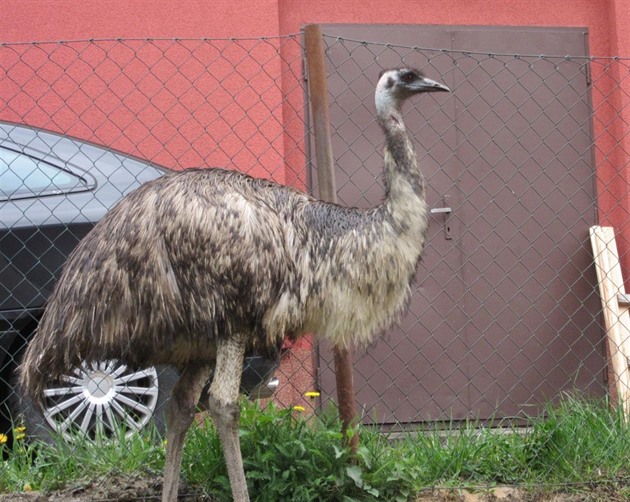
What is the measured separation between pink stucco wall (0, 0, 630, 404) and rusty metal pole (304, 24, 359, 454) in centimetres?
168

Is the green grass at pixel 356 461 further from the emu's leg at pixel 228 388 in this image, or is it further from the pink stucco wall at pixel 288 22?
the pink stucco wall at pixel 288 22

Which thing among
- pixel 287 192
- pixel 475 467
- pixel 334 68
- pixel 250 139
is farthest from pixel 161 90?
pixel 475 467

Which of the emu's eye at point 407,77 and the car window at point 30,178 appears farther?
the car window at point 30,178

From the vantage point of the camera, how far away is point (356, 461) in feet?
17.1

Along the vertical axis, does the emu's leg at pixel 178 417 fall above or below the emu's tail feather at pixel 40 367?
below

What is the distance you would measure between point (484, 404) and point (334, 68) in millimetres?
2396

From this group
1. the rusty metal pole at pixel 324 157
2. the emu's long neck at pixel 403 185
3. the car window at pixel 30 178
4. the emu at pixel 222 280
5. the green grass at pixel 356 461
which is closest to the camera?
the emu at pixel 222 280

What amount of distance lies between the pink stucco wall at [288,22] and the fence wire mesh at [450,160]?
0.03m

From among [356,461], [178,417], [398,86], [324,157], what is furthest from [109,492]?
[398,86]

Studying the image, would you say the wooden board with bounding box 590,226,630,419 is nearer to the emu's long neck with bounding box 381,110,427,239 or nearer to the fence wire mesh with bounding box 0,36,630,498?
the fence wire mesh with bounding box 0,36,630,498

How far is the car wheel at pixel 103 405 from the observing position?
5566mm

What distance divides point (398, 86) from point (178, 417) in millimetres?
1724

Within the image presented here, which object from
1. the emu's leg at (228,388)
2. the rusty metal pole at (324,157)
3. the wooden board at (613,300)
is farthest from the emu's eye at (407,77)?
the wooden board at (613,300)

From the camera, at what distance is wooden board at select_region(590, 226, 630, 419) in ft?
23.6
